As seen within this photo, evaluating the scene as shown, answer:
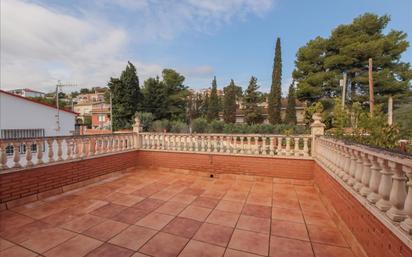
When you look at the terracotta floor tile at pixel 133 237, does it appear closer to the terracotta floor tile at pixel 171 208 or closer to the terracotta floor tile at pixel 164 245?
the terracotta floor tile at pixel 164 245

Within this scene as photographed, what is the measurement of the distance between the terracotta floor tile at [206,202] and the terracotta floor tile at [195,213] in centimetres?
12

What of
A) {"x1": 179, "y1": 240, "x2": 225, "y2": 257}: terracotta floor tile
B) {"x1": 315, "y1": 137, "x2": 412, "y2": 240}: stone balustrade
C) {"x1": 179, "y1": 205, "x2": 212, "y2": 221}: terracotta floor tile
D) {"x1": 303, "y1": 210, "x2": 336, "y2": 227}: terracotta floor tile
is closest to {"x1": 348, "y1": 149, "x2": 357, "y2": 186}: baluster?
{"x1": 315, "y1": 137, "x2": 412, "y2": 240}: stone balustrade

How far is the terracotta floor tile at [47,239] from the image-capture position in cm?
206

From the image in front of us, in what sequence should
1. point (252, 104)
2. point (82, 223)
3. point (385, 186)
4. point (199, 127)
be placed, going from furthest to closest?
point (252, 104) < point (199, 127) < point (82, 223) < point (385, 186)

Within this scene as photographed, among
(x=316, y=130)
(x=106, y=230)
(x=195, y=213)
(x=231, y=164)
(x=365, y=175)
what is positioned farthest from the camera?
(x=231, y=164)

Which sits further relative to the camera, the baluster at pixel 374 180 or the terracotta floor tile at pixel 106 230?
the terracotta floor tile at pixel 106 230

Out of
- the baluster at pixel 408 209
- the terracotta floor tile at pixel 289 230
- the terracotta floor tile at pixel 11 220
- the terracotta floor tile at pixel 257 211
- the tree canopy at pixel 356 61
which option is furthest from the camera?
the tree canopy at pixel 356 61

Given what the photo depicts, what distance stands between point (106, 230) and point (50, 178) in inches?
78.5

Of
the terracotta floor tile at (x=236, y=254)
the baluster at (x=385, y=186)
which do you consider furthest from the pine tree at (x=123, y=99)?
the baluster at (x=385, y=186)

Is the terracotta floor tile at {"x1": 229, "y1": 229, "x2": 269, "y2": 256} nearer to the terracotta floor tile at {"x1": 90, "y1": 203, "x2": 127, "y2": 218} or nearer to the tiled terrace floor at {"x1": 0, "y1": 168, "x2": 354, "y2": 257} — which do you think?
the tiled terrace floor at {"x1": 0, "y1": 168, "x2": 354, "y2": 257}

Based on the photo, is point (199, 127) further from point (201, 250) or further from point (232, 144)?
point (201, 250)

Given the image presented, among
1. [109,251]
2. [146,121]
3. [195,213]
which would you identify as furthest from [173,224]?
[146,121]

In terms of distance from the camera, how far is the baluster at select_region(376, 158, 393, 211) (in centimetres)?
154

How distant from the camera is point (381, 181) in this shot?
162cm
